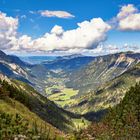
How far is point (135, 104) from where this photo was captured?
191625mm

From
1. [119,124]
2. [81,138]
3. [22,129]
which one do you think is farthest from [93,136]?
[22,129]

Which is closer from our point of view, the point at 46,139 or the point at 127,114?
the point at 46,139

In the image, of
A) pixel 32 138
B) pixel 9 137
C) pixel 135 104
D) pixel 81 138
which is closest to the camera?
pixel 9 137

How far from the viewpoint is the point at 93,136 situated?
545ft

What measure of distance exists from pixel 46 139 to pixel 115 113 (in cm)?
5588

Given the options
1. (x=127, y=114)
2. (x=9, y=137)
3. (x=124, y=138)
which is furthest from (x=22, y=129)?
(x=127, y=114)

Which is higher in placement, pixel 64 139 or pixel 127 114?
pixel 127 114

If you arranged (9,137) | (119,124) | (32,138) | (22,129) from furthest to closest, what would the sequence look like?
(119,124), (22,129), (32,138), (9,137)

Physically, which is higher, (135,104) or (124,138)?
(135,104)

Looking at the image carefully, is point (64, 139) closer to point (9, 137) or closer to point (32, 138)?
point (32, 138)

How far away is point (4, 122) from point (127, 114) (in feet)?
213

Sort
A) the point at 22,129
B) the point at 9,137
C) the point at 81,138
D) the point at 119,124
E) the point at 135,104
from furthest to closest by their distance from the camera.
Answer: the point at 135,104 → the point at 119,124 → the point at 81,138 → the point at 22,129 → the point at 9,137

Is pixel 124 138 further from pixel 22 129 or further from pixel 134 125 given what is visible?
pixel 22 129

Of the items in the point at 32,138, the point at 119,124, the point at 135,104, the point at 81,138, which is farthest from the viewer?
the point at 135,104
